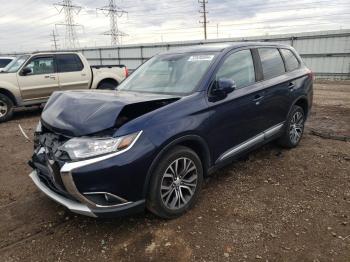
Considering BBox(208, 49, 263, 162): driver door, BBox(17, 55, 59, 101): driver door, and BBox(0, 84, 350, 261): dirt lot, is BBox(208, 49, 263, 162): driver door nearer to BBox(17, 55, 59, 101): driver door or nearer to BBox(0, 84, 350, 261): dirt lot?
BBox(0, 84, 350, 261): dirt lot

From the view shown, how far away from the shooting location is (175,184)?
352 centimetres

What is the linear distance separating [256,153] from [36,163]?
353 centimetres

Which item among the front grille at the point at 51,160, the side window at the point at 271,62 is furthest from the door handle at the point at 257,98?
the front grille at the point at 51,160

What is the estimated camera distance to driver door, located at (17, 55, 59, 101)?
948 cm

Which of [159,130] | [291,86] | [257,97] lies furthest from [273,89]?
[159,130]

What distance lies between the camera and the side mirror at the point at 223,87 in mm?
3834

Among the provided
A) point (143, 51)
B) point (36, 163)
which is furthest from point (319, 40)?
point (36, 163)

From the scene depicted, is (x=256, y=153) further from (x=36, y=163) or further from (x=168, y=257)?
(x=36, y=163)

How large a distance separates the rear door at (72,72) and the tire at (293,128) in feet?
23.0

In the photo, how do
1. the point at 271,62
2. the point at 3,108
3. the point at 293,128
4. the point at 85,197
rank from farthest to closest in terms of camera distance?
the point at 3,108, the point at 293,128, the point at 271,62, the point at 85,197

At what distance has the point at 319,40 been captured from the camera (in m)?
20.6

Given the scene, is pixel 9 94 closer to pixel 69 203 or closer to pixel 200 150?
pixel 69 203

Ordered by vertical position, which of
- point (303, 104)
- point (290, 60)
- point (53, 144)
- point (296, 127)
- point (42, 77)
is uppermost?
point (290, 60)

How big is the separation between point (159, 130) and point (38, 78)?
768cm
